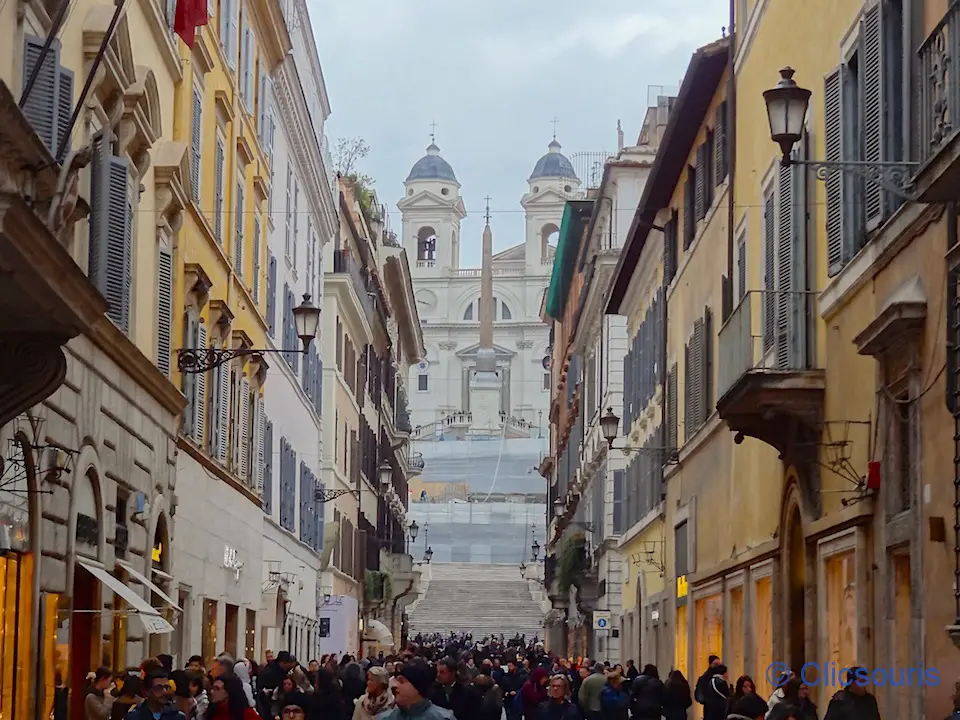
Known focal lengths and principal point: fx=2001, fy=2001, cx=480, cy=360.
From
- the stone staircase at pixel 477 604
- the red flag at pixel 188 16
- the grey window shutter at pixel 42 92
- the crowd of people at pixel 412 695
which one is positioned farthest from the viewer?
the stone staircase at pixel 477 604

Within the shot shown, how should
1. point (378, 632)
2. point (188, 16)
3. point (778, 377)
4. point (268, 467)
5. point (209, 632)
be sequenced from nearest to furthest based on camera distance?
1. point (778, 377)
2. point (188, 16)
3. point (209, 632)
4. point (268, 467)
5. point (378, 632)

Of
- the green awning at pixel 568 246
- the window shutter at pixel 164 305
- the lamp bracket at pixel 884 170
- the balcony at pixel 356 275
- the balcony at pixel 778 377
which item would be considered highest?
the green awning at pixel 568 246

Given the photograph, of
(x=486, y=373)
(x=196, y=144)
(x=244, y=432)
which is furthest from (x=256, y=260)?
(x=486, y=373)

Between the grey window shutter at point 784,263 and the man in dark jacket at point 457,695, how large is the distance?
6675mm

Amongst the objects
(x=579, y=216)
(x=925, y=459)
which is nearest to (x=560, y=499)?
(x=579, y=216)

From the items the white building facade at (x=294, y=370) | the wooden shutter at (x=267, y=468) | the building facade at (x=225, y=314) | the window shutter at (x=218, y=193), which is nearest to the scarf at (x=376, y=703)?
the building facade at (x=225, y=314)

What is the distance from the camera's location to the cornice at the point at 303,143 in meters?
40.8

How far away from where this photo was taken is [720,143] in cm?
2884

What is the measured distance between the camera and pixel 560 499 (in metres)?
71.1

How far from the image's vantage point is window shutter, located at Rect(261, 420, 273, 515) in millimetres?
37375

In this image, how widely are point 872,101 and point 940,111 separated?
10.4 ft

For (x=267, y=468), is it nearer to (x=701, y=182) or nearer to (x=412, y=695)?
(x=701, y=182)

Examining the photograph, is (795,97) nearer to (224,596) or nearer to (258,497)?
(224,596)

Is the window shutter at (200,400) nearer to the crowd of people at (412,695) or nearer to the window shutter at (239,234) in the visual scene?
the crowd of people at (412,695)
